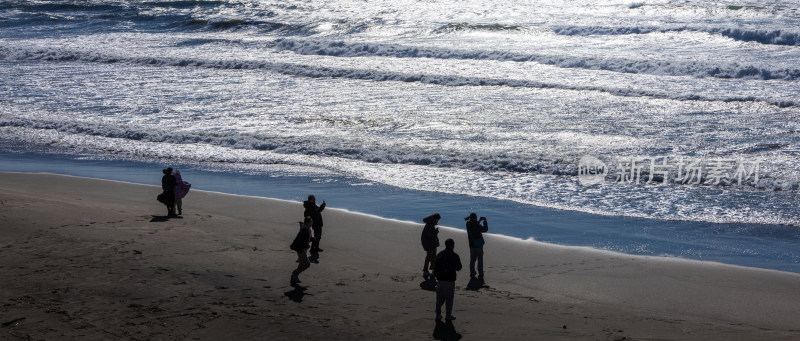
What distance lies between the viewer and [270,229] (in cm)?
1345

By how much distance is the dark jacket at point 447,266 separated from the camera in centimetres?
923

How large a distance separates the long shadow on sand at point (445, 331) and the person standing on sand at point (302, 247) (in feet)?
7.34

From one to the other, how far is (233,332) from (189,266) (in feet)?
7.79

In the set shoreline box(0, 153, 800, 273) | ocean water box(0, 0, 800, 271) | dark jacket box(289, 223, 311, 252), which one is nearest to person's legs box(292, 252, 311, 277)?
dark jacket box(289, 223, 311, 252)

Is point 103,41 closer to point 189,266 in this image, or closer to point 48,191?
point 48,191

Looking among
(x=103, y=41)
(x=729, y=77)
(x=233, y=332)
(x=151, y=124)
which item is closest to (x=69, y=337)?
(x=233, y=332)

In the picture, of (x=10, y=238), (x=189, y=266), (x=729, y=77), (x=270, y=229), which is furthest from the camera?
(x=729, y=77)

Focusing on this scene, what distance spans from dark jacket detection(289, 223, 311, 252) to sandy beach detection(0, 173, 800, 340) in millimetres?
489

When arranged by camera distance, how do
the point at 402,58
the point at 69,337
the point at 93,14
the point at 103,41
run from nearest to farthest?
the point at 69,337 < the point at 402,58 < the point at 103,41 < the point at 93,14

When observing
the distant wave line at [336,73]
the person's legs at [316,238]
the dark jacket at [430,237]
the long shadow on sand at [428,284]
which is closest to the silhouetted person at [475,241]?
the dark jacket at [430,237]

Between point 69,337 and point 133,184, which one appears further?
point 133,184

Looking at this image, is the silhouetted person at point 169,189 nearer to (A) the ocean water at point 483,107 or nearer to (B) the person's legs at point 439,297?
(A) the ocean water at point 483,107

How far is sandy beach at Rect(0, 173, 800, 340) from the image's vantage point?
30.0 ft

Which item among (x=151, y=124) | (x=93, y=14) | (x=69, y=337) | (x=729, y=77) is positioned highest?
(x=93, y=14)
